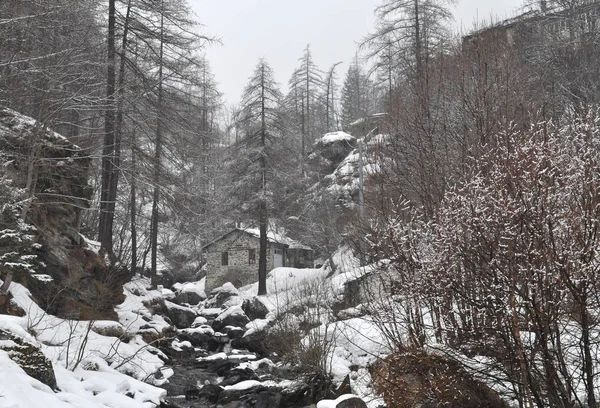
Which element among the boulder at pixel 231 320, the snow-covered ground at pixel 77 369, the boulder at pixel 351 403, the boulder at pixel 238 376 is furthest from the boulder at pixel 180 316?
the boulder at pixel 351 403

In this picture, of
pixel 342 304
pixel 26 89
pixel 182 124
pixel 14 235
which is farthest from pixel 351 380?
pixel 182 124

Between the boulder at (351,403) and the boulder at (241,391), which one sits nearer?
the boulder at (351,403)

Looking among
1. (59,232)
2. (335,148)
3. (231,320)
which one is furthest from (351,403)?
(335,148)

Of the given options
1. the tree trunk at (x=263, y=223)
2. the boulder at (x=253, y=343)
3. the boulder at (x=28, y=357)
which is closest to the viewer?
the boulder at (x=28, y=357)

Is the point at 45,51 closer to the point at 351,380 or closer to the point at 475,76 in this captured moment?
the point at 475,76

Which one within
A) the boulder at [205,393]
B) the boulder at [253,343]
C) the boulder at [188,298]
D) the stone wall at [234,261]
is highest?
the stone wall at [234,261]

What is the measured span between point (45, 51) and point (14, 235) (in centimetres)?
386

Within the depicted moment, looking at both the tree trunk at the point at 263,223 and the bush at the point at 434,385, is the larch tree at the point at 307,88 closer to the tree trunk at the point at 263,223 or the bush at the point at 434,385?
the tree trunk at the point at 263,223

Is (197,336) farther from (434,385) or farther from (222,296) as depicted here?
(434,385)

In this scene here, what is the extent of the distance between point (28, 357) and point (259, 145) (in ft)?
70.5

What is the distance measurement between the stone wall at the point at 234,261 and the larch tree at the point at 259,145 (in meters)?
8.06

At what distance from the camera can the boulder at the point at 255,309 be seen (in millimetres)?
21562

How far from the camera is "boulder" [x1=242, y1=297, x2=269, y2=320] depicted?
70.7 ft

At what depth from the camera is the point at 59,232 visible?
528 inches
